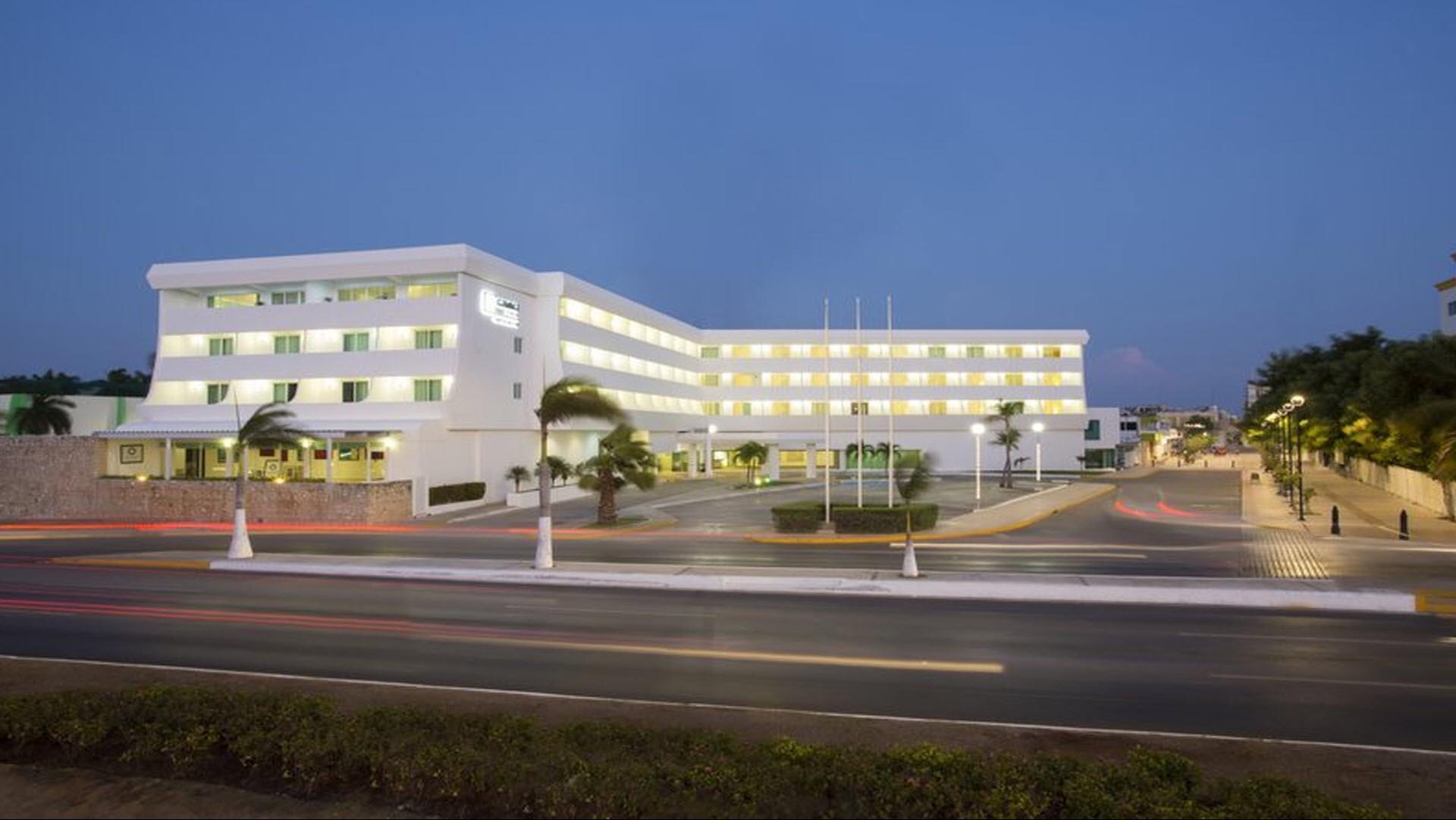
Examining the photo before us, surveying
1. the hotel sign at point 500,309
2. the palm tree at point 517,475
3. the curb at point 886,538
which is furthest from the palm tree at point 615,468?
the hotel sign at point 500,309

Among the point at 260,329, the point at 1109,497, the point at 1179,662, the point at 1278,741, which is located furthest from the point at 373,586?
the point at 1109,497

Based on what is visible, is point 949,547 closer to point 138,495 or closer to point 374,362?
point 374,362

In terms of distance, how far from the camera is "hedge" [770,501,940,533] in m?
31.8

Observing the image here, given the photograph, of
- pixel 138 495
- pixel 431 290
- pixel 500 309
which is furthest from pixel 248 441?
pixel 500 309

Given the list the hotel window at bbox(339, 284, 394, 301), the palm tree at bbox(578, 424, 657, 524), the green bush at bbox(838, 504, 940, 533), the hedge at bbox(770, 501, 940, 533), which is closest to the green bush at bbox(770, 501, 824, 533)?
the hedge at bbox(770, 501, 940, 533)

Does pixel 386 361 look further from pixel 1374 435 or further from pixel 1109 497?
pixel 1374 435

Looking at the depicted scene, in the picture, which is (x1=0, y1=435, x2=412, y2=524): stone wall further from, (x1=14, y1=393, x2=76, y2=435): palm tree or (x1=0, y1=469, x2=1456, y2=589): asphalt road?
(x1=14, y1=393, x2=76, y2=435): palm tree

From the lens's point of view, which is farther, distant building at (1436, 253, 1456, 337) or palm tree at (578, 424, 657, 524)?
distant building at (1436, 253, 1456, 337)

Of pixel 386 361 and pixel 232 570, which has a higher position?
pixel 386 361

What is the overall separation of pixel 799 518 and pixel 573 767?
25.4m

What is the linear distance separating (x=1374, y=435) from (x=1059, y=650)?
40.1 meters

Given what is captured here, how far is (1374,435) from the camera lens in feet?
142

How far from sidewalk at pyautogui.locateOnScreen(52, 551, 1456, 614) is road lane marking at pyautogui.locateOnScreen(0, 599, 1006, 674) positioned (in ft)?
17.9

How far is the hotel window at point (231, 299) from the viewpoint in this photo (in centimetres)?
5094
